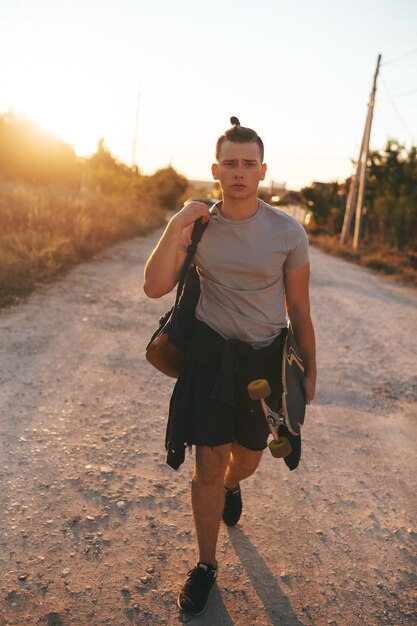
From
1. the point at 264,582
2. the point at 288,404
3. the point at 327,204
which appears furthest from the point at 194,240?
the point at 327,204

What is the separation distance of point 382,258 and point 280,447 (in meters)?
19.2

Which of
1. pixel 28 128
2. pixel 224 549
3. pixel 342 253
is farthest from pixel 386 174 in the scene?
pixel 224 549

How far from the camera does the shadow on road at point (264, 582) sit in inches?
103

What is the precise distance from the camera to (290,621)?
2598 mm

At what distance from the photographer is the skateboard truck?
96.6 inches

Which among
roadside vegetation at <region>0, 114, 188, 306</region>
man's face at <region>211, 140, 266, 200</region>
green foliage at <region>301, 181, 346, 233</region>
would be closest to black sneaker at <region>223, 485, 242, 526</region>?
man's face at <region>211, 140, 266, 200</region>

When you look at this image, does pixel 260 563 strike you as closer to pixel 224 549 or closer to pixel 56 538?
pixel 224 549

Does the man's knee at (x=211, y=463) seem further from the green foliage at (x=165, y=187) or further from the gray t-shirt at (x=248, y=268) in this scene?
the green foliage at (x=165, y=187)

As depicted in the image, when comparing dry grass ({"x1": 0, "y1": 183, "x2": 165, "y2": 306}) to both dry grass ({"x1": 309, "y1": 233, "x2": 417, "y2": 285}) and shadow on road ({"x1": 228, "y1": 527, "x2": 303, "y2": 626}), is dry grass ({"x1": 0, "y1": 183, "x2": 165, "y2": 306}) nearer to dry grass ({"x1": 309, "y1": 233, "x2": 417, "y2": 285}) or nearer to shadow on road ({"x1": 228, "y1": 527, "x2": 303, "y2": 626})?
shadow on road ({"x1": 228, "y1": 527, "x2": 303, "y2": 626})

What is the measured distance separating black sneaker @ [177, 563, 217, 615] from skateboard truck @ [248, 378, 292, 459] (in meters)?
0.61

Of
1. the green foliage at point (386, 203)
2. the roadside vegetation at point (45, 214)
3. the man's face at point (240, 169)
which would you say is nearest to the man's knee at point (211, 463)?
the man's face at point (240, 169)

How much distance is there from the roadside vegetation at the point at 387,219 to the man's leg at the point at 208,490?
14.3m

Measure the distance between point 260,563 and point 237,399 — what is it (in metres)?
0.90

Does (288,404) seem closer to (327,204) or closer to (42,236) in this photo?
(42,236)
